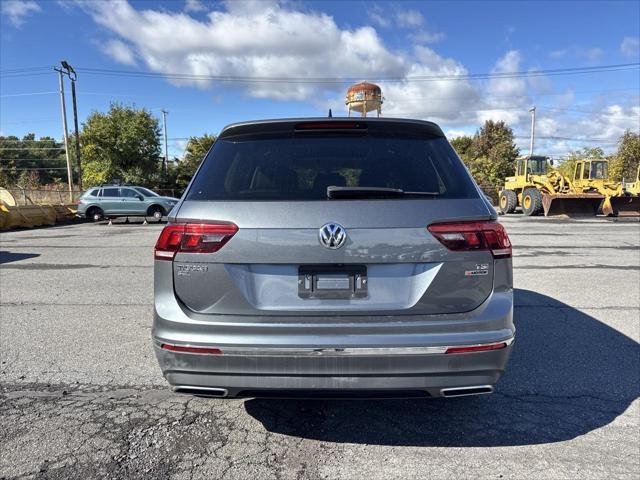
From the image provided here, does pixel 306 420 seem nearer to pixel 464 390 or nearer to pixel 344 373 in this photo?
pixel 344 373

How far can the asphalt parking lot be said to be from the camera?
252 centimetres

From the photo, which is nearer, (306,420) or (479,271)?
(479,271)

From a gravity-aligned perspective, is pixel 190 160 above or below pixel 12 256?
above

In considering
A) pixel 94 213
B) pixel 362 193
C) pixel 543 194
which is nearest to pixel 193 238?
pixel 362 193

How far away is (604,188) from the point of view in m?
22.1

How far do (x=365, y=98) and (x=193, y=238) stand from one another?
24699 mm

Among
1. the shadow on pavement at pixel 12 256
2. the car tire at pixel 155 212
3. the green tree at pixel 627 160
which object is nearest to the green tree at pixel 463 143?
the green tree at pixel 627 160

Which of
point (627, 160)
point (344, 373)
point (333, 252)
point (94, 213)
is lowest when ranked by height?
point (94, 213)

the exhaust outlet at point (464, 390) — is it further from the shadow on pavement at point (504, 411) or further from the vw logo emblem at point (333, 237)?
the vw logo emblem at point (333, 237)

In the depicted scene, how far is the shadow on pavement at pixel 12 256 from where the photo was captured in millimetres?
9656

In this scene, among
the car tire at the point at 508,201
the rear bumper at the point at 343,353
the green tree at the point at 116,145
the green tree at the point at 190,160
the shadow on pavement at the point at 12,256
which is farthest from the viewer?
the green tree at the point at 190,160

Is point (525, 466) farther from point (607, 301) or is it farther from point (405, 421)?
point (607, 301)

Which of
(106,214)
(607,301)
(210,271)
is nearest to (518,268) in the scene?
(607,301)

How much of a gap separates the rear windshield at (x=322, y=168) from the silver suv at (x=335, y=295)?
8 centimetres
